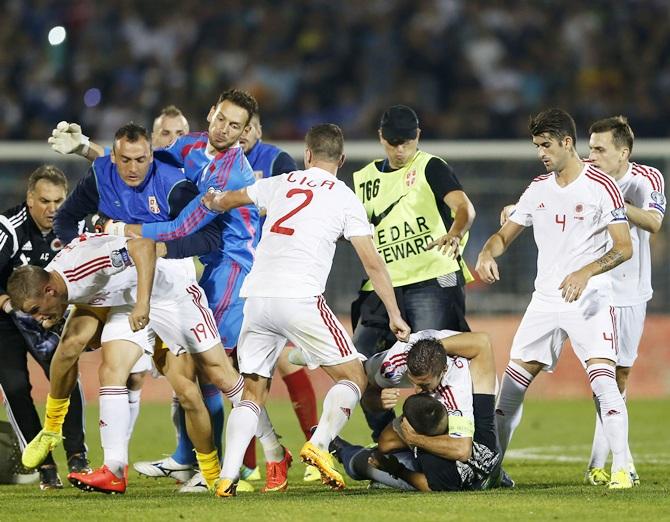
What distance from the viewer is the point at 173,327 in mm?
8344

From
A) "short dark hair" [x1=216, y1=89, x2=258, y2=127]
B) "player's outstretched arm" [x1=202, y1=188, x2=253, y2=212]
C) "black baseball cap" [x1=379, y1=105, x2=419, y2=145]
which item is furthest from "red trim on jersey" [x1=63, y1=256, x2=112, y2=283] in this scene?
"black baseball cap" [x1=379, y1=105, x2=419, y2=145]

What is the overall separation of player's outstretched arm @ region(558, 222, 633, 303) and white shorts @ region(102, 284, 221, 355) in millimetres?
2221

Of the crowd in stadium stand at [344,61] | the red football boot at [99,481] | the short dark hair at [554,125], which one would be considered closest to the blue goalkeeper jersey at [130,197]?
the red football boot at [99,481]

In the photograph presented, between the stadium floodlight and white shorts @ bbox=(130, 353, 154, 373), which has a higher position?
the stadium floodlight

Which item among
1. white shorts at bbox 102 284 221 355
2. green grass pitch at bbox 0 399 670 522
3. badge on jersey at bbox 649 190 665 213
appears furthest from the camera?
badge on jersey at bbox 649 190 665 213

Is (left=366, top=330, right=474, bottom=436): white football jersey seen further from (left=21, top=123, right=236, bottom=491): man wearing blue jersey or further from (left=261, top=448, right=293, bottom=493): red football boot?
(left=21, top=123, right=236, bottom=491): man wearing blue jersey

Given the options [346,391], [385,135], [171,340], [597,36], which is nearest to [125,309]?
[171,340]

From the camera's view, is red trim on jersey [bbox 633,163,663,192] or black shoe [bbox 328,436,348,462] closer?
black shoe [bbox 328,436,348,462]

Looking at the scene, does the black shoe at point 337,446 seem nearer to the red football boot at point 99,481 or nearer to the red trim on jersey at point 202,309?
the red trim on jersey at point 202,309

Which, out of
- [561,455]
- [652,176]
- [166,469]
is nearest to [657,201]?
[652,176]

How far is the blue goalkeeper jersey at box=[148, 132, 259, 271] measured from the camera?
881 cm

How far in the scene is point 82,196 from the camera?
29.5 ft

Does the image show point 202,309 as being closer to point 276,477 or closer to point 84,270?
point 84,270

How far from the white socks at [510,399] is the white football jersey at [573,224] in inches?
19.7
